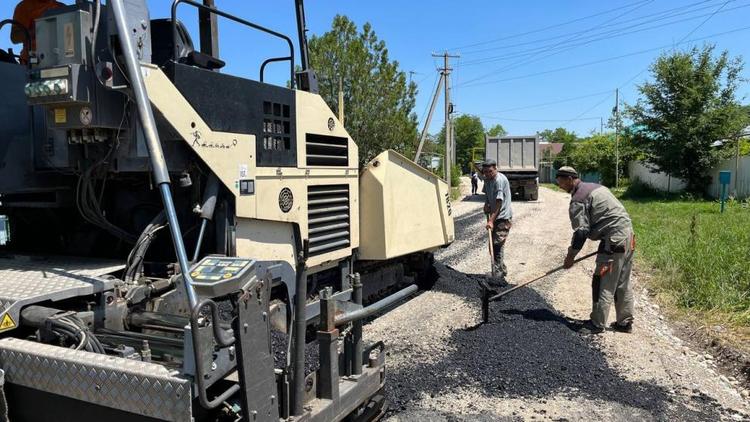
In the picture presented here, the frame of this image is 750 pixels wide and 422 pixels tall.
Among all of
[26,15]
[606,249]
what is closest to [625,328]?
[606,249]

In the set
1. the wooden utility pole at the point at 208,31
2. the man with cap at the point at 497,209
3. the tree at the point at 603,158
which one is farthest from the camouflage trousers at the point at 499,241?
the tree at the point at 603,158

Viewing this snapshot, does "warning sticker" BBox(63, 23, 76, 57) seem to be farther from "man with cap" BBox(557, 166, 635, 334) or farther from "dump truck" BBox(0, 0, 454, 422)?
"man with cap" BBox(557, 166, 635, 334)

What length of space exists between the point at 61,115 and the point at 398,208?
134 inches

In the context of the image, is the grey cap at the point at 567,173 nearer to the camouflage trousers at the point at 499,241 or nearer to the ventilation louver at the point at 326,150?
the camouflage trousers at the point at 499,241

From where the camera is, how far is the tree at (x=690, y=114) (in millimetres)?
23391

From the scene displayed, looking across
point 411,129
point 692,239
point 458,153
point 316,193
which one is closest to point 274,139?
point 316,193

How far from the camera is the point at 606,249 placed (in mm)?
5969

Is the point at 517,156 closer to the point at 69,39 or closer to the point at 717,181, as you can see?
the point at 717,181

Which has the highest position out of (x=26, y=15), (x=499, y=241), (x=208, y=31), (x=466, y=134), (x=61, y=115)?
(x=466, y=134)

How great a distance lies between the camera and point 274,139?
441cm

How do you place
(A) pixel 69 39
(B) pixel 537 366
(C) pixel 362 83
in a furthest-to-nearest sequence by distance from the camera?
(C) pixel 362 83
(B) pixel 537 366
(A) pixel 69 39

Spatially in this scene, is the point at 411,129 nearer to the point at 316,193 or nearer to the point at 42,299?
the point at 316,193

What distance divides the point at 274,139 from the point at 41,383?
226 cm

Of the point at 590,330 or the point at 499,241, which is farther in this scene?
the point at 499,241
